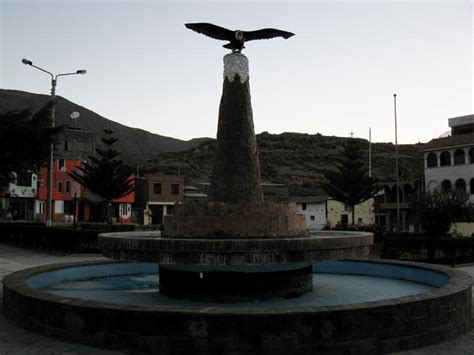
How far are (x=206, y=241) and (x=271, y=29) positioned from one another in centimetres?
482

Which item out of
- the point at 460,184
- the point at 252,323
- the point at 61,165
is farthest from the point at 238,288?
the point at 61,165

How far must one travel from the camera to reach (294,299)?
309 inches

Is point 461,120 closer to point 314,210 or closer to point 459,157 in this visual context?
point 459,157

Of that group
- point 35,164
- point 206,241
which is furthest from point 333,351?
point 35,164

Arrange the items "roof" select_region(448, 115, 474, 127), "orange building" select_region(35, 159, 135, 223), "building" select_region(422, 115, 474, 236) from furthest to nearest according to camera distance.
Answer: "orange building" select_region(35, 159, 135, 223), "roof" select_region(448, 115, 474, 127), "building" select_region(422, 115, 474, 236)

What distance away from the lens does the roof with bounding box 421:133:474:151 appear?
3838 centimetres

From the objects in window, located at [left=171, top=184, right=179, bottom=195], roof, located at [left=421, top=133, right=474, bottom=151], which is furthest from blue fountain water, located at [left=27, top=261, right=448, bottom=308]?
window, located at [left=171, top=184, right=179, bottom=195]

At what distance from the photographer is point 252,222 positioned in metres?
7.86

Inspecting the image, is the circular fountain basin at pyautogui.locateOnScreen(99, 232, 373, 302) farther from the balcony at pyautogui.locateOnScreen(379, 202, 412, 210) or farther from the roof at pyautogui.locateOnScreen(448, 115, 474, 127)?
the balcony at pyautogui.locateOnScreen(379, 202, 412, 210)

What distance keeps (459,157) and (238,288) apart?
36334 mm

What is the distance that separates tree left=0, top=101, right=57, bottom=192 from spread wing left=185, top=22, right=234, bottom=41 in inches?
586

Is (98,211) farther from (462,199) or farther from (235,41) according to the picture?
(235,41)

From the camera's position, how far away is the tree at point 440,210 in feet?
72.3

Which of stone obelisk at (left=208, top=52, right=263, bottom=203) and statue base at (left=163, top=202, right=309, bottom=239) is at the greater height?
stone obelisk at (left=208, top=52, right=263, bottom=203)
